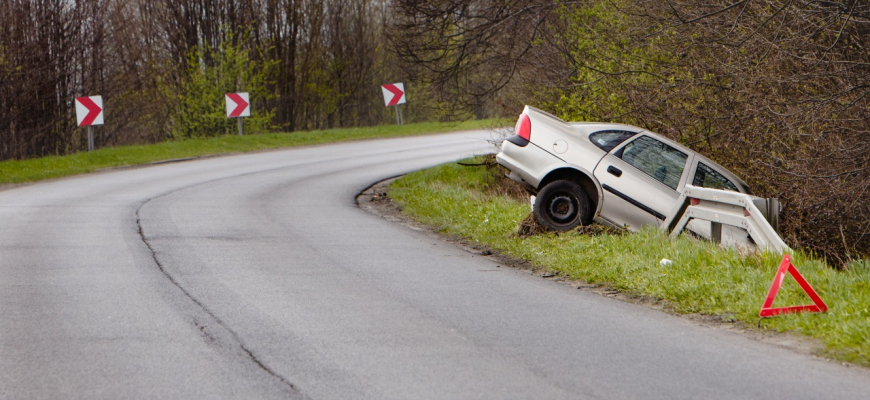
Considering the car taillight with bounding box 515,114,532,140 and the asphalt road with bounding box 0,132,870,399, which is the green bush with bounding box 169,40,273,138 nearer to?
the asphalt road with bounding box 0,132,870,399

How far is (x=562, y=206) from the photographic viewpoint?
11680mm

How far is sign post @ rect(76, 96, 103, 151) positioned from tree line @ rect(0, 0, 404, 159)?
7.98 feet

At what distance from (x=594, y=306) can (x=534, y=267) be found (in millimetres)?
2153

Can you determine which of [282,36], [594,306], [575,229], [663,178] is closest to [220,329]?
[594,306]

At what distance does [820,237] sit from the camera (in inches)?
496

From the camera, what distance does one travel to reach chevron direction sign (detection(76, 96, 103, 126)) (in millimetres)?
24953

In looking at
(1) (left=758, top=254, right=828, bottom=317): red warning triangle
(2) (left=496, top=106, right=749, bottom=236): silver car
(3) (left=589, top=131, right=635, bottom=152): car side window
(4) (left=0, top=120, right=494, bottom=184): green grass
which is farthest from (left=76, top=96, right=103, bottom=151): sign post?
(1) (left=758, top=254, right=828, bottom=317): red warning triangle

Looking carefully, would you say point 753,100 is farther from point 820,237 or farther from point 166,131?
point 166,131

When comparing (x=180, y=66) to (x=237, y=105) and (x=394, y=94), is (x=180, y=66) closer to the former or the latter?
(x=237, y=105)

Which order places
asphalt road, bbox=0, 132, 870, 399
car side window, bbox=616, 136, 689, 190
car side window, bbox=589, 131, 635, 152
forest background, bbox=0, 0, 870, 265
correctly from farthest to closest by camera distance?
car side window, bbox=589, 131, 635, 152, car side window, bbox=616, 136, 689, 190, forest background, bbox=0, 0, 870, 265, asphalt road, bbox=0, 132, 870, 399

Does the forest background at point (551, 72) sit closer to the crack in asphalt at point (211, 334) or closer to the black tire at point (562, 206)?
the black tire at point (562, 206)

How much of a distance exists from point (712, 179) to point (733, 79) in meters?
2.36

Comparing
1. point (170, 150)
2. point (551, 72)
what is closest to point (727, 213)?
point (551, 72)

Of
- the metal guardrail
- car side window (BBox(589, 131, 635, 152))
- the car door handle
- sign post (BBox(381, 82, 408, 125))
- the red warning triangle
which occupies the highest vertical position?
sign post (BBox(381, 82, 408, 125))
